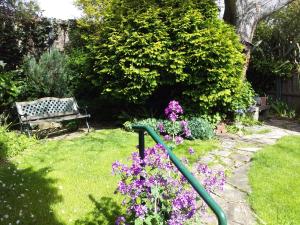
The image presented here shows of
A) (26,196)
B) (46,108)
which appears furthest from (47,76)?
(26,196)

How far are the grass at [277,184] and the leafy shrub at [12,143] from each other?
3.87 m

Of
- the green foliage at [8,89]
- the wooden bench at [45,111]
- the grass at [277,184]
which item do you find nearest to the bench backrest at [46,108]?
the wooden bench at [45,111]

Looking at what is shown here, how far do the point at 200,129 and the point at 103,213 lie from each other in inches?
138

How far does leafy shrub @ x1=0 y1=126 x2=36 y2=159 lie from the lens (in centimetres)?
570

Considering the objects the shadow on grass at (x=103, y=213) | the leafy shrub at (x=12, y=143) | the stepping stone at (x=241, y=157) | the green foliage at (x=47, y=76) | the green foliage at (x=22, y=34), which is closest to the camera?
the shadow on grass at (x=103, y=213)

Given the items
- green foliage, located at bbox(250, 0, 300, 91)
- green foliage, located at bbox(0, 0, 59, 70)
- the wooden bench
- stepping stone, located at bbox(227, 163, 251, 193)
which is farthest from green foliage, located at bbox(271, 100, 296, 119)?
green foliage, located at bbox(0, 0, 59, 70)

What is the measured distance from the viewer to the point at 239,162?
5.38 m

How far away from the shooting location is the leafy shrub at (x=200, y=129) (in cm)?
673

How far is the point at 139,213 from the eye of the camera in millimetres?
2496

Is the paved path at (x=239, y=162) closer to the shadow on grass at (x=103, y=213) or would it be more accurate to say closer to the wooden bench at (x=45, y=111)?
the shadow on grass at (x=103, y=213)

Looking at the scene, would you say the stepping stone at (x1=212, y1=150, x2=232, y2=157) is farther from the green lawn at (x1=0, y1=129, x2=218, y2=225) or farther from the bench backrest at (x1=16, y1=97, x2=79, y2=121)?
the bench backrest at (x1=16, y1=97, x2=79, y2=121)

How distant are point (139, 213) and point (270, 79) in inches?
397

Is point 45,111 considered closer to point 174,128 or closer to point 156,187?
point 174,128

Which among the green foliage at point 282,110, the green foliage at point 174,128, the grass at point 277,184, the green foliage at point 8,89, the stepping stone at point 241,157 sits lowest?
the grass at point 277,184
